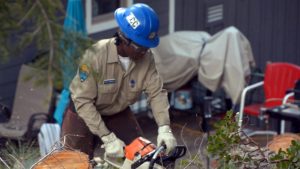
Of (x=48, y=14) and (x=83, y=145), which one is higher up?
(x=48, y=14)

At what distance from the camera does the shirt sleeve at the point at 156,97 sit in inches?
253

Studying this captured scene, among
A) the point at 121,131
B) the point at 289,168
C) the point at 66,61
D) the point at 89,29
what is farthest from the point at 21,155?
the point at 89,29

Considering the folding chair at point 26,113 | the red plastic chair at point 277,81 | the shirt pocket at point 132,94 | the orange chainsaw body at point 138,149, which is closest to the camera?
the orange chainsaw body at point 138,149

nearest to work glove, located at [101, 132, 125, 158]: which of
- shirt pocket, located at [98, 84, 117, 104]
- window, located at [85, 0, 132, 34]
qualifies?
shirt pocket, located at [98, 84, 117, 104]

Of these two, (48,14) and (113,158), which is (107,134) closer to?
(113,158)

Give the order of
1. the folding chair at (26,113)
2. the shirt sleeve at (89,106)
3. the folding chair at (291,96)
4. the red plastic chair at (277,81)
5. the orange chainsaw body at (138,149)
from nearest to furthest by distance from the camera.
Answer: the orange chainsaw body at (138,149)
the shirt sleeve at (89,106)
the folding chair at (26,113)
the folding chair at (291,96)
the red plastic chair at (277,81)

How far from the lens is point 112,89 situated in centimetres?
635

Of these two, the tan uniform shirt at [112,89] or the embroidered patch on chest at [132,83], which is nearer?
the tan uniform shirt at [112,89]

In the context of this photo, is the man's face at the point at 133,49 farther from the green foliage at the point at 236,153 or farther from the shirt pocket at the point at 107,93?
the green foliage at the point at 236,153

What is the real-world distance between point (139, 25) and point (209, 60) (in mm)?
4036

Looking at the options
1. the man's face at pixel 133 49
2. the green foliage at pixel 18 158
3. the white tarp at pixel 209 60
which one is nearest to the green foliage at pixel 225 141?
the green foliage at pixel 18 158

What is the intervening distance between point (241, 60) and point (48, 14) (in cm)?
681

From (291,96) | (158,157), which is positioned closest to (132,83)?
(158,157)

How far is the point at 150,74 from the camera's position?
652 cm
